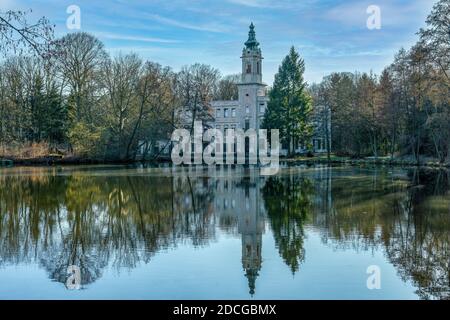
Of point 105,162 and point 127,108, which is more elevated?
point 127,108

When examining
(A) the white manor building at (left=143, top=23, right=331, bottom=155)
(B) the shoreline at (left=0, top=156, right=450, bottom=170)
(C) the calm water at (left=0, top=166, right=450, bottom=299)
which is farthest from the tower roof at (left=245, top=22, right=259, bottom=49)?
(C) the calm water at (left=0, top=166, right=450, bottom=299)

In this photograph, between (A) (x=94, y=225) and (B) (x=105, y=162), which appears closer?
(A) (x=94, y=225)

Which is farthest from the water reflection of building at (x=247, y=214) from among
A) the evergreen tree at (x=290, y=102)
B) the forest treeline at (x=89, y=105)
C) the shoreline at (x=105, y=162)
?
the evergreen tree at (x=290, y=102)

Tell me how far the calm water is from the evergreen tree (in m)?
41.6

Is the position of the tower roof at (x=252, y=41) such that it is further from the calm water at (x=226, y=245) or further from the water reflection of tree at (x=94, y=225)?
the calm water at (x=226, y=245)

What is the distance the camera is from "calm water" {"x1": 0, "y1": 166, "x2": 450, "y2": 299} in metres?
8.66

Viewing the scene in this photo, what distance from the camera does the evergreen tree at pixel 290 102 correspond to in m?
63.2

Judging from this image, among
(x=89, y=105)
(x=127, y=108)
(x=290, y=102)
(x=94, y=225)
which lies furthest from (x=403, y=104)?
(x=94, y=225)

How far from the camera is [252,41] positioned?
71.8 metres

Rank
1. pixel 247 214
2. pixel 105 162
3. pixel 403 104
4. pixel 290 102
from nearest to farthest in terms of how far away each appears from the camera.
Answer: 1. pixel 247 214
2. pixel 403 104
3. pixel 105 162
4. pixel 290 102

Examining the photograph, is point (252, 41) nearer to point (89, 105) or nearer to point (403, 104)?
point (89, 105)

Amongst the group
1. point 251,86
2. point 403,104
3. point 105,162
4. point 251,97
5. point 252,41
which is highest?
point 252,41

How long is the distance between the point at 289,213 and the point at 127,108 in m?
40.7
